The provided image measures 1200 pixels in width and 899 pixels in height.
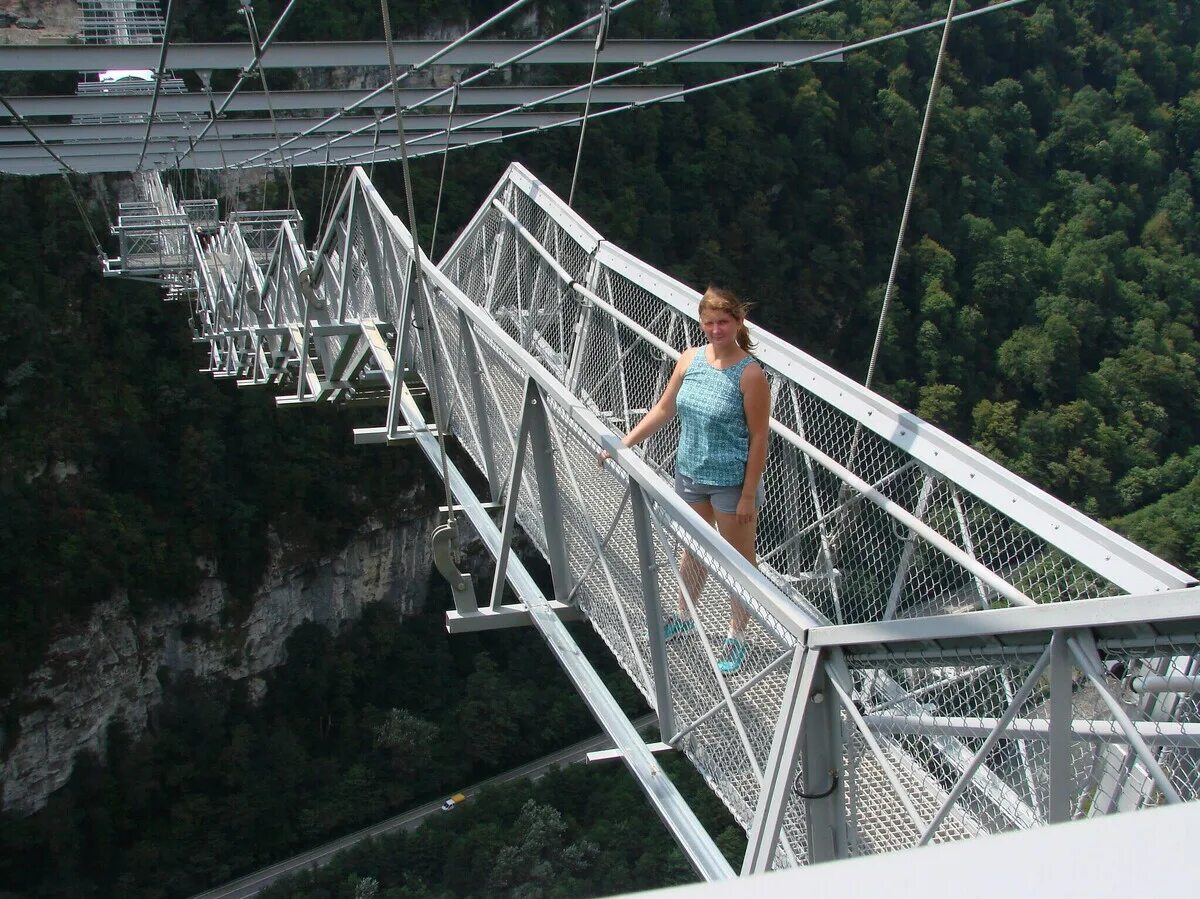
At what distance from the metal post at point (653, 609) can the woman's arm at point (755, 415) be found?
0.35 meters

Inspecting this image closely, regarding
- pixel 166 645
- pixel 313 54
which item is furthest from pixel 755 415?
pixel 166 645

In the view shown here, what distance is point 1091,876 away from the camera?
26.6 inches

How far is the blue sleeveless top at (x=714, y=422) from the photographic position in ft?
11.8

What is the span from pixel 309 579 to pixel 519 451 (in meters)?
24.3

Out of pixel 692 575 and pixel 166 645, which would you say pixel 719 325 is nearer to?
pixel 692 575

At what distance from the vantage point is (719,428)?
11.9 ft

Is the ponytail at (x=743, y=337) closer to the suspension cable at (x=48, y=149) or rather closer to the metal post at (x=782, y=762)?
the metal post at (x=782, y=762)

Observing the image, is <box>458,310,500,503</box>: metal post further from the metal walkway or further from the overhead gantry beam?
the overhead gantry beam

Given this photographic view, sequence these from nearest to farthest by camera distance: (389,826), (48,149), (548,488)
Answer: (548,488) < (48,149) < (389,826)

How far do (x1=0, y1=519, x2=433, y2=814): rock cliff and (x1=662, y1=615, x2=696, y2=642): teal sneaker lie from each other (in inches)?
877

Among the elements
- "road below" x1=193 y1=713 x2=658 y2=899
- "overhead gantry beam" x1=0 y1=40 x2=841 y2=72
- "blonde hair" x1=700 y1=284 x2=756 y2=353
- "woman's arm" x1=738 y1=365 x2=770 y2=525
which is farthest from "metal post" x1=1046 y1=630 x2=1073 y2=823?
"road below" x1=193 y1=713 x2=658 y2=899

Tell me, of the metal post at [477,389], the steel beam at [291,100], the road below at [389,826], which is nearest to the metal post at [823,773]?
the metal post at [477,389]

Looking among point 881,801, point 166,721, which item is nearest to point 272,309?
point 881,801

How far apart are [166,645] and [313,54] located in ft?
66.5
